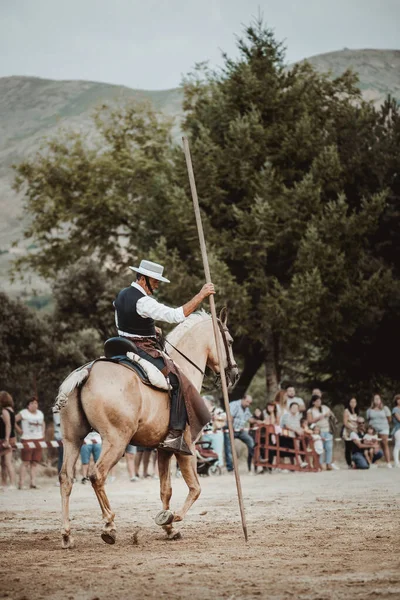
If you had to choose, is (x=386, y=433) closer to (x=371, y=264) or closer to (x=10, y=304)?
(x=371, y=264)

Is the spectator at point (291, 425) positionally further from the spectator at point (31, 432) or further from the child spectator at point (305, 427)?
the spectator at point (31, 432)

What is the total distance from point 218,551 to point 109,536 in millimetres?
1350

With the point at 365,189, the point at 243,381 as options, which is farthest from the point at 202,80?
the point at 243,381

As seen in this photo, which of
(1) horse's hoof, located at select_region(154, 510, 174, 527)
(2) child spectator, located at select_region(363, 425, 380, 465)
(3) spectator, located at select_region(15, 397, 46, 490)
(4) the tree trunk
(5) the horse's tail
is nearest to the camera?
(5) the horse's tail

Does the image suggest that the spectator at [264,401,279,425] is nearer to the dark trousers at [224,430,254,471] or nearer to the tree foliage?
the dark trousers at [224,430,254,471]

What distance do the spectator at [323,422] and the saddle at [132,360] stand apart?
1546cm

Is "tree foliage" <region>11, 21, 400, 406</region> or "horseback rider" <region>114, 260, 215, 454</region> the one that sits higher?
"tree foliage" <region>11, 21, 400, 406</region>

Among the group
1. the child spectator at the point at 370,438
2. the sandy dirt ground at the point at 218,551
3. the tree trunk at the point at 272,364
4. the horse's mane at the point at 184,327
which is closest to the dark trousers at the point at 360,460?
the child spectator at the point at 370,438

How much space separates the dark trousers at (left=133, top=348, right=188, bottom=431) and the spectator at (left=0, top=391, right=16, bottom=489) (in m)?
10.6

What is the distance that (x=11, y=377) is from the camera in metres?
40.6

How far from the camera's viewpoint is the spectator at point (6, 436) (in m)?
21.1

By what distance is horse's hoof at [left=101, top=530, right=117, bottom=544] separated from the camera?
10.3 m

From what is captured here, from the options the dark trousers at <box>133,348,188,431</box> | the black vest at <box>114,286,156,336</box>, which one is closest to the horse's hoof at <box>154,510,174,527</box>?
the dark trousers at <box>133,348,188,431</box>

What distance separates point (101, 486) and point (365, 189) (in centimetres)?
2811
